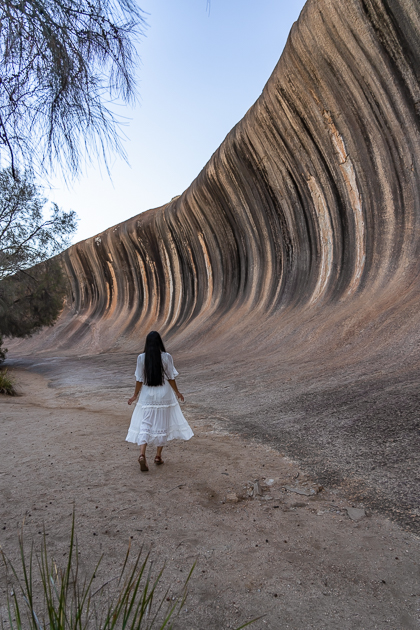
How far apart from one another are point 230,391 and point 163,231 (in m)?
14.9

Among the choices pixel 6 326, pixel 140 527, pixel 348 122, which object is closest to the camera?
pixel 140 527

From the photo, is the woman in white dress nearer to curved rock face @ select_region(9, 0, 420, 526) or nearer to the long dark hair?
the long dark hair

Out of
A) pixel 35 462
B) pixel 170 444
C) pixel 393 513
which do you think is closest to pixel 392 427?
pixel 393 513

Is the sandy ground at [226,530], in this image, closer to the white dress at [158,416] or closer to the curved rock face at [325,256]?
the white dress at [158,416]

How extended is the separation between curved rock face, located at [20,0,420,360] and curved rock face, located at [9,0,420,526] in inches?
1.5

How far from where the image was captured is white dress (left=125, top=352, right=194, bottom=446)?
3.85 meters

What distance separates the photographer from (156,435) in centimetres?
383

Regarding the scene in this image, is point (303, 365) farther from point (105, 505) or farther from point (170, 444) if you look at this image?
point (105, 505)

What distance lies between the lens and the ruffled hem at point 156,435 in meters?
3.79

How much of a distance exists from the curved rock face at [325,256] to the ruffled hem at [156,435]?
115cm

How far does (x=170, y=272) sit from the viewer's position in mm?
22000

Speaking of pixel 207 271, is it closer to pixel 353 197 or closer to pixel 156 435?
pixel 353 197

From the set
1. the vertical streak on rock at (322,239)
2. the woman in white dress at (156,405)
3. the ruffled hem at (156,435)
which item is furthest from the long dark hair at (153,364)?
the vertical streak on rock at (322,239)

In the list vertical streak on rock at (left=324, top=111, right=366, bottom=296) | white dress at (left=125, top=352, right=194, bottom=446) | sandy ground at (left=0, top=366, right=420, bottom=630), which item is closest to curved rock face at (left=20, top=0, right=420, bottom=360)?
vertical streak on rock at (left=324, top=111, right=366, bottom=296)
